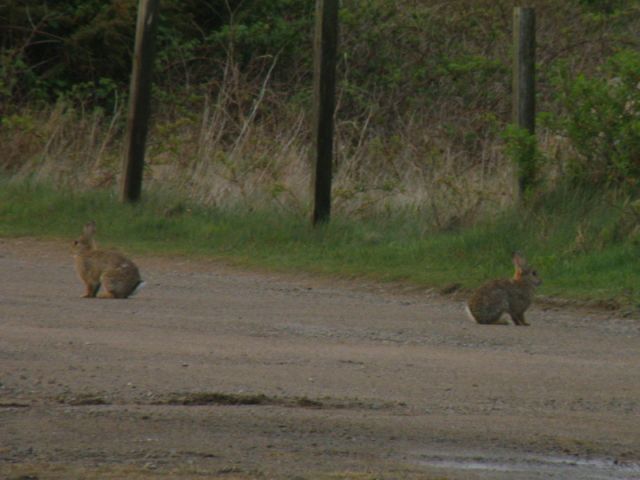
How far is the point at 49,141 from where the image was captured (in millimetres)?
21016

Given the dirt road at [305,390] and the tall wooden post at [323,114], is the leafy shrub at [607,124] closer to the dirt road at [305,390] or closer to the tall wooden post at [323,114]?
the tall wooden post at [323,114]

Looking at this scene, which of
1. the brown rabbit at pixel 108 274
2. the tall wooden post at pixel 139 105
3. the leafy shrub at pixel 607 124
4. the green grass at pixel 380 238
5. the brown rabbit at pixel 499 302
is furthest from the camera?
the tall wooden post at pixel 139 105

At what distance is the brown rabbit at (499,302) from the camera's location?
41.3 feet

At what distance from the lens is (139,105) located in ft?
61.8

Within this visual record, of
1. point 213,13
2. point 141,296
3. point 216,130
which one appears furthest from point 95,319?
point 213,13

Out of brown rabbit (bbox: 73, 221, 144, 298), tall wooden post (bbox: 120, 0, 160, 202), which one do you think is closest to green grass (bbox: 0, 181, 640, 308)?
tall wooden post (bbox: 120, 0, 160, 202)

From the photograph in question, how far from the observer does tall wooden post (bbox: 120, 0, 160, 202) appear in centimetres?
1873

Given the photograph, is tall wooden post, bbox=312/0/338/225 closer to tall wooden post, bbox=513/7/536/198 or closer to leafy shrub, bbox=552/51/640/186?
tall wooden post, bbox=513/7/536/198

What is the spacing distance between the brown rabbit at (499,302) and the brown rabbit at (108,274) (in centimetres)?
312

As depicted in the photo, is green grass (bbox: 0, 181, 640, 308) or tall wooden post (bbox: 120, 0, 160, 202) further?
tall wooden post (bbox: 120, 0, 160, 202)

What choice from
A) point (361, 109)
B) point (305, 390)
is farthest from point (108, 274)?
point (361, 109)

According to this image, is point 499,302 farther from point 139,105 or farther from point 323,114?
point 139,105

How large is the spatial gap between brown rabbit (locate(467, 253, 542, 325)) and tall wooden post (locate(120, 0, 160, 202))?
7.24 m

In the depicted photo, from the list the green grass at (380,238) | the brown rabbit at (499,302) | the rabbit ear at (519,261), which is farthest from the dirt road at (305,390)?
the green grass at (380,238)
